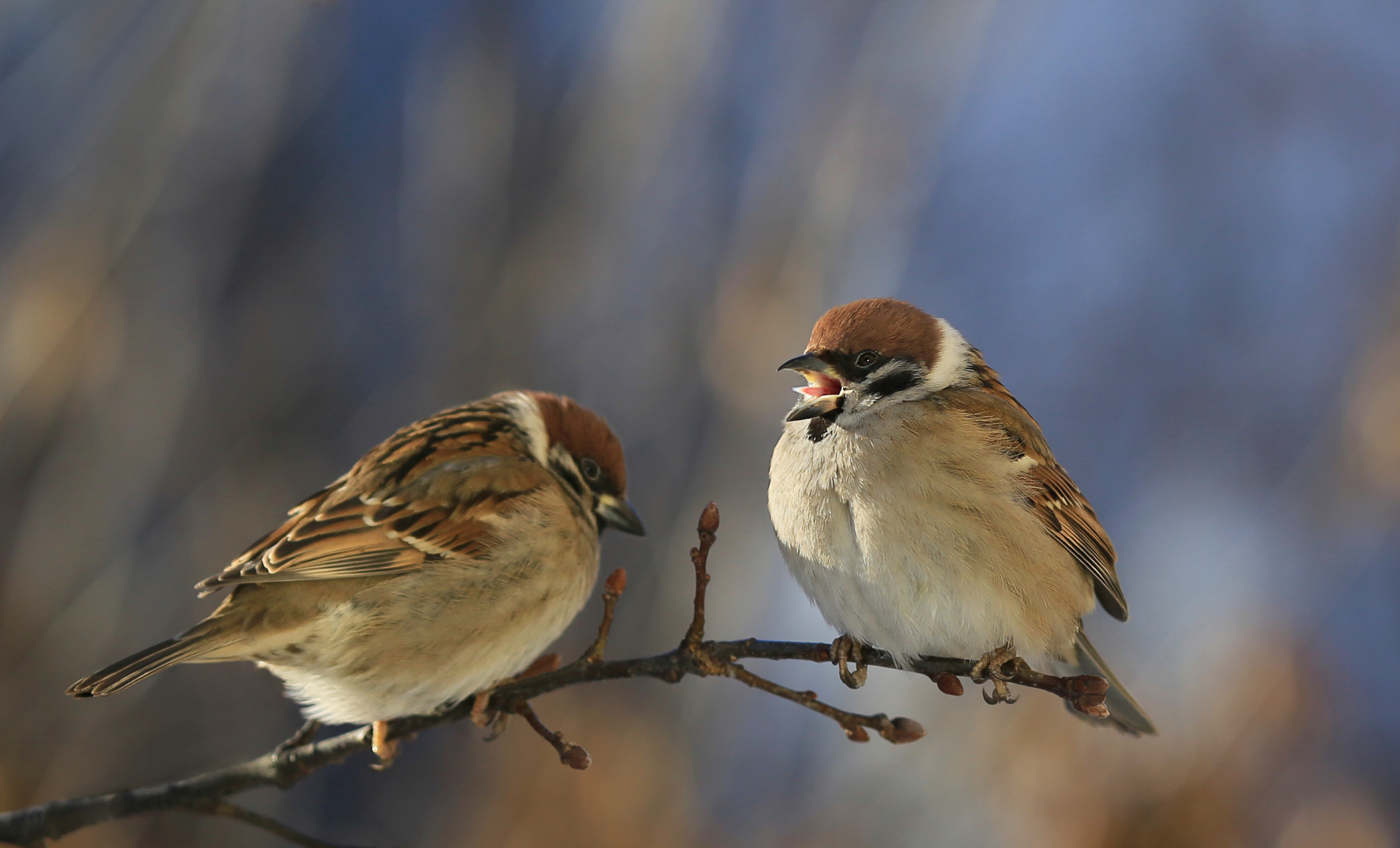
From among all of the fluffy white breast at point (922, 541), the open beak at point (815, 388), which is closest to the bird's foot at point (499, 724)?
the fluffy white breast at point (922, 541)

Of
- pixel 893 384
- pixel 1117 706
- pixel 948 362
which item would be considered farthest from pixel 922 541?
pixel 1117 706

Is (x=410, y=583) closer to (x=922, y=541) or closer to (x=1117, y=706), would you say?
(x=922, y=541)

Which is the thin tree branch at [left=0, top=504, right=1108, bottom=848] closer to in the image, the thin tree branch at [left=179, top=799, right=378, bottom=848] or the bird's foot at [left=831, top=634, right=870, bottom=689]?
the thin tree branch at [left=179, top=799, right=378, bottom=848]

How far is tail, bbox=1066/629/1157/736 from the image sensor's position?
242cm

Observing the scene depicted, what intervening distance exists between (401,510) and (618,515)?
0.62m

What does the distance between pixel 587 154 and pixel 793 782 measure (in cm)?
424

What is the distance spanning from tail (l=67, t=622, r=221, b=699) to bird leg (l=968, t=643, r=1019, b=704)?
1.64 meters

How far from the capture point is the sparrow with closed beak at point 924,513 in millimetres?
2232

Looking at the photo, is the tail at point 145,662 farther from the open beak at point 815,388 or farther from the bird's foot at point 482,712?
the open beak at point 815,388

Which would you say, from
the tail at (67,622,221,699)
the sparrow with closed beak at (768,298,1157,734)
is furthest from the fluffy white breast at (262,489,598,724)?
the sparrow with closed beak at (768,298,1157,734)

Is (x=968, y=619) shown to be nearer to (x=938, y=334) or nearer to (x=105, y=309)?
(x=938, y=334)

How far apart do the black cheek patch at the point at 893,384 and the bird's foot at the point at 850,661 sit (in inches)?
22.8

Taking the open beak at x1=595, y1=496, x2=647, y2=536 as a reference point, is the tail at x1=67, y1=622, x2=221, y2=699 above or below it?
below

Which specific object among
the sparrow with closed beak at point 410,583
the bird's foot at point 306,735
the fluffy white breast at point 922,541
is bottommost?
the bird's foot at point 306,735
